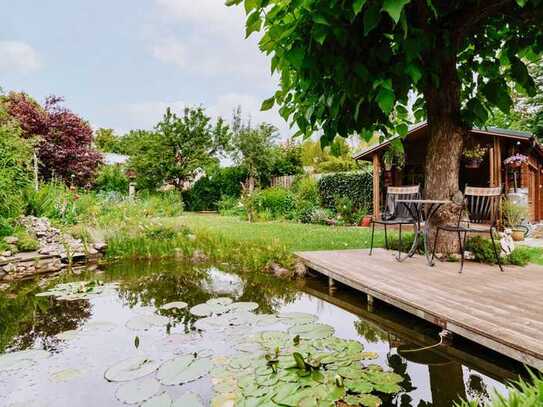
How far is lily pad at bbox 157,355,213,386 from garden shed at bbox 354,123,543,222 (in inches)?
216

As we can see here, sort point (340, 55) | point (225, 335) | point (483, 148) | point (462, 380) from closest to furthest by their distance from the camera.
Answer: point (462, 380) < point (340, 55) < point (225, 335) < point (483, 148)

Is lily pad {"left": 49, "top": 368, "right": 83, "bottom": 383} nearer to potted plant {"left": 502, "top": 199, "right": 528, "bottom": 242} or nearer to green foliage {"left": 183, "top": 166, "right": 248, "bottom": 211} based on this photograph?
potted plant {"left": 502, "top": 199, "right": 528, "bottom": 242}

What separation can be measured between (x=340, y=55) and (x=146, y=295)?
3197 millimetres

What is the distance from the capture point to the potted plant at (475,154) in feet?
28.0

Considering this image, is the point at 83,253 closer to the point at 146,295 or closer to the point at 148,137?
the point at 146,295

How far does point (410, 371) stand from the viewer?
7.25 ft

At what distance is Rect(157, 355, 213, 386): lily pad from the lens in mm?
2002

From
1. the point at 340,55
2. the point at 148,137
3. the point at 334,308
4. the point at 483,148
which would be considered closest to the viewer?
the point at 340,55

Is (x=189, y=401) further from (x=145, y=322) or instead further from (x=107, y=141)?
(x=107, y=141)

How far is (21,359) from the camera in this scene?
2305 mm

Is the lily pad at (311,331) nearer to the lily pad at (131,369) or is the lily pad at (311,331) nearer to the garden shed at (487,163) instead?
the lily pad at (131,369)

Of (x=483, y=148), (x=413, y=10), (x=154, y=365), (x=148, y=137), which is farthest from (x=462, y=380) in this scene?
(x=148, y=137)

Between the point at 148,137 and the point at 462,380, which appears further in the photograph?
the point at 148,137

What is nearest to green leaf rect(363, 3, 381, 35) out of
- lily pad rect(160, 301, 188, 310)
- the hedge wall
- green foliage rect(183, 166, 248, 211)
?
lily pad rect(160, 301, 188, 310)
